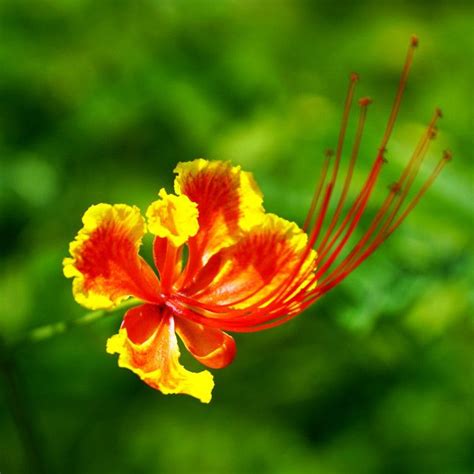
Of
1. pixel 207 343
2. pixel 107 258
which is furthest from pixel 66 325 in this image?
pixel 207 343

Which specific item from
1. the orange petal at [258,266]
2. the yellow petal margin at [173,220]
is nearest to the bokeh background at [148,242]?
the orange petal at [258,266]

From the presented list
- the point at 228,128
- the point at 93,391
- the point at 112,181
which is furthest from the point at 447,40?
the point at 93,391

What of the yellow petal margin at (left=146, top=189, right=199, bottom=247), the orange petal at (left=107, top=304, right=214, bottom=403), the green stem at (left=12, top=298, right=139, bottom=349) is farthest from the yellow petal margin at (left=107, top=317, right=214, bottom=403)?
the yellow petal margin at (left=146, top=189, right=199, bottom=247)

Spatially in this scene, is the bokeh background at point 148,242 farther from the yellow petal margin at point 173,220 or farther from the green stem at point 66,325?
the yellow petal margin at point 173,220

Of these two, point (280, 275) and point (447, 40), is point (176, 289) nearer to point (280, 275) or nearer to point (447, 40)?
point (280, 275)

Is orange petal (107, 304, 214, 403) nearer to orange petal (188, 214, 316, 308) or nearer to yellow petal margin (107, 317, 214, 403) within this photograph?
yellow petal margin (107, 317, 214, 403)
